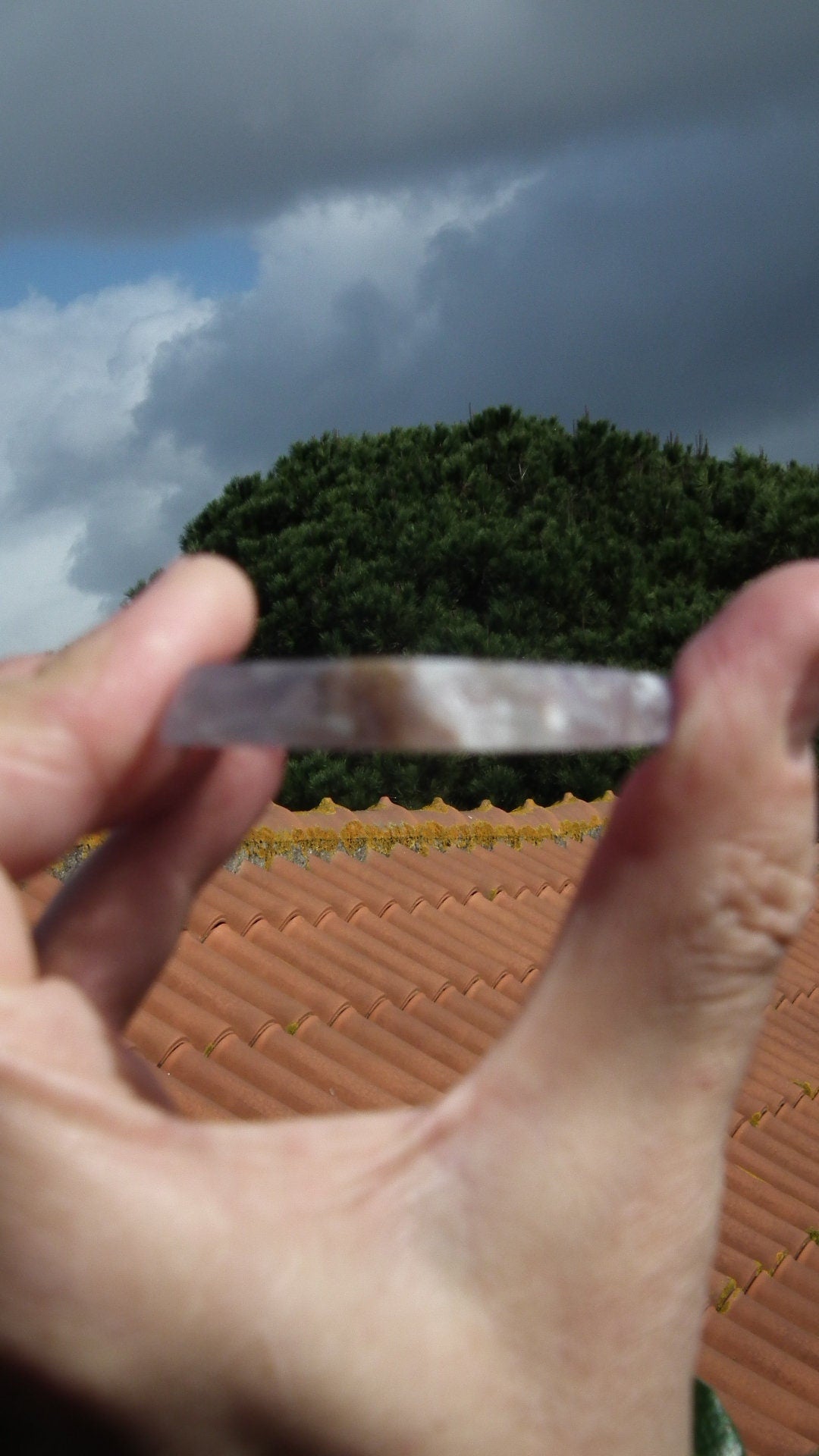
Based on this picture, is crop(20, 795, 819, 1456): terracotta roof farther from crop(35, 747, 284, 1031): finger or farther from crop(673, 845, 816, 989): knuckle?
crop(673, 845, 816, 989): knuckle

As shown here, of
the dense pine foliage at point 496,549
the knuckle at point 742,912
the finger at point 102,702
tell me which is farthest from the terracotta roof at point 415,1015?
the dense pine foliage at point 496,549

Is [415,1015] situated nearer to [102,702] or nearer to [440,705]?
[102,702]

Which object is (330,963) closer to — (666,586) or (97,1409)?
(97,1409)

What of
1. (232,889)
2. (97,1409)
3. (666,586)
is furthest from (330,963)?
(666,586)

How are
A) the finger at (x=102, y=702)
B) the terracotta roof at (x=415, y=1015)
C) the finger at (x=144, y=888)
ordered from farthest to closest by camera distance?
the terracotta roof at (x=415, y=1015), the finger at (x=144, y=888), the finger at (x=102, y=702)

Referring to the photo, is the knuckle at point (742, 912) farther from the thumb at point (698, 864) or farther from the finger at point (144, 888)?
the finger at point (144, 888)

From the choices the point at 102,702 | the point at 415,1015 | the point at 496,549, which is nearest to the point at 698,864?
the point at 102,702
